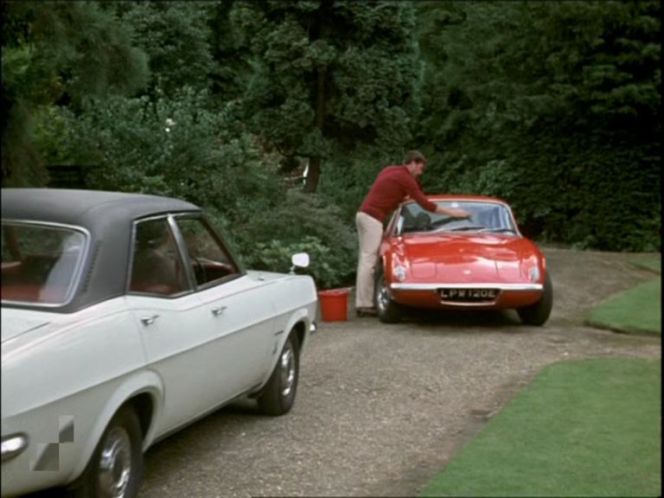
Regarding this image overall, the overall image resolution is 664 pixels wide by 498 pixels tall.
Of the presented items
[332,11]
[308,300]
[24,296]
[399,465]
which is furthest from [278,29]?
[24,296]

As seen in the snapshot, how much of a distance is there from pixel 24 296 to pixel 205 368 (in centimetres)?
158

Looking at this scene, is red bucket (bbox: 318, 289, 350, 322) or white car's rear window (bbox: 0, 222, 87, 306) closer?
white car's rear window (bbox: 0, 222, 87, 306)

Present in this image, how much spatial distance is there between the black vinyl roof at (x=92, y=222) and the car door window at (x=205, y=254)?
862mm

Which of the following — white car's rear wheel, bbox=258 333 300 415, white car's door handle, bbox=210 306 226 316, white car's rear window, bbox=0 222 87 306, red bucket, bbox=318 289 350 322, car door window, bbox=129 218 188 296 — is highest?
white car's rear window, bbox=0 222 87 306

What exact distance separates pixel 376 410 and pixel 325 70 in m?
10.7

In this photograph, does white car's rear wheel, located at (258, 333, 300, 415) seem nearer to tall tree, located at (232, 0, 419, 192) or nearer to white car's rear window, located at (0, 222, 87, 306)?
white car's rear window, located at (0, 222, 87, 306)

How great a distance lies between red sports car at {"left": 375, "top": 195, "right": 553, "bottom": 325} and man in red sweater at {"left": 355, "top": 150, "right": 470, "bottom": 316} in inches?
7.0

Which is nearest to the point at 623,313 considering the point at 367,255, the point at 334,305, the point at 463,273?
the point at 463,273

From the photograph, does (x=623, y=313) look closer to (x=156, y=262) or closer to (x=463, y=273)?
(x=463, y=273)

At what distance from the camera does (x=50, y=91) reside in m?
12.2

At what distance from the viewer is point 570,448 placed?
593cm

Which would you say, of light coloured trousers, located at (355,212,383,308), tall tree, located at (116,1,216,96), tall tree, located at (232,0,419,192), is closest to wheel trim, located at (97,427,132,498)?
light coloured trousers, located at (355,212,383,308)

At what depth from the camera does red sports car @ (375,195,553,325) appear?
1072 cm

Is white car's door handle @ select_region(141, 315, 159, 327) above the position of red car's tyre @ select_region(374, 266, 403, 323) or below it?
above
